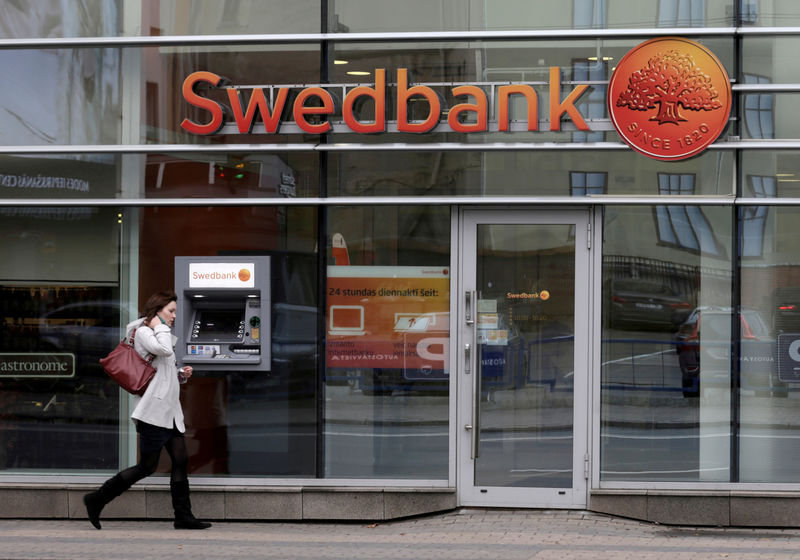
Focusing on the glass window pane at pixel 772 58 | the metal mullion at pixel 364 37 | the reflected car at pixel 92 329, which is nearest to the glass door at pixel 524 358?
the metal mullion at pixel 364 37

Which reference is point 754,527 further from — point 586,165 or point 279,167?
point 279,167

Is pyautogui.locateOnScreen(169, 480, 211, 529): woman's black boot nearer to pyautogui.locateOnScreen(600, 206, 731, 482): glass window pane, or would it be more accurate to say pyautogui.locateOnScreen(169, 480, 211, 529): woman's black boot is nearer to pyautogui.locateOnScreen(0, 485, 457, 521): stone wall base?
pyautogui.locateOnScreen(0, 485, 457, 521): stone wall base

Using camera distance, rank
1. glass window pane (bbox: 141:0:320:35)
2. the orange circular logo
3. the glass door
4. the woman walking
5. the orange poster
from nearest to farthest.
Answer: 1. the woman walking
2. the orange circular logo
3. the glass door
4. the orange poster
5. glass window pane (bbox: 141:0:320:35)

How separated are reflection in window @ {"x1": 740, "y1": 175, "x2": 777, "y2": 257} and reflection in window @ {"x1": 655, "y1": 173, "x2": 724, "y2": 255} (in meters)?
0.21

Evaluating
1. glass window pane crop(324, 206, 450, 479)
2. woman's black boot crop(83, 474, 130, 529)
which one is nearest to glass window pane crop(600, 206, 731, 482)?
glass window pane crop(324, 206, 450, 479)

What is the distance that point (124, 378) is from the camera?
850 cm

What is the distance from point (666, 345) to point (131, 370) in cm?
428

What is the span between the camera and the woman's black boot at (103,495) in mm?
8492

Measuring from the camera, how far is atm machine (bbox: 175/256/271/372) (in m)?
9.15

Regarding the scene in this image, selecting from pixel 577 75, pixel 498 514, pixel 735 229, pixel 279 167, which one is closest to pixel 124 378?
pixel 279 167

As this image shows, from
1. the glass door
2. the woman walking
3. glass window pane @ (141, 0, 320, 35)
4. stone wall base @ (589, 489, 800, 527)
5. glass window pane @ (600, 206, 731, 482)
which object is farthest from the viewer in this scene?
glass window pane @ (141, 0, 320, 35)

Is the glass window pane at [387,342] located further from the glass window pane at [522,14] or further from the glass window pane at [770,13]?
the glass window pane at [770,13]

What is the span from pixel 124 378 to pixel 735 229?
498cm

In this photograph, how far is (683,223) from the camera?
9039 mm
